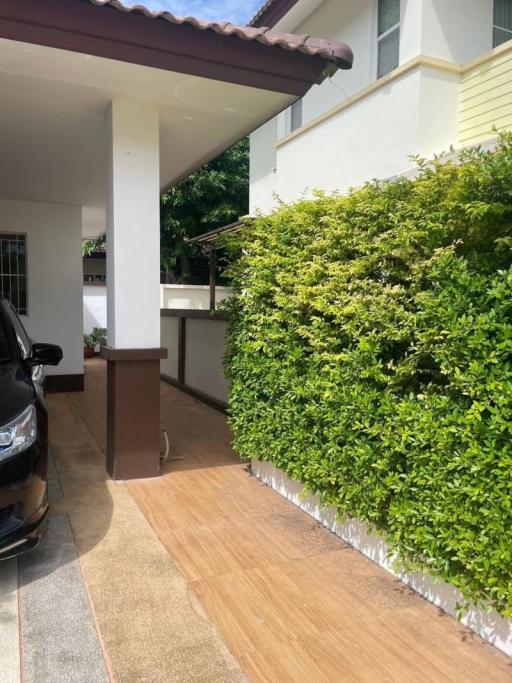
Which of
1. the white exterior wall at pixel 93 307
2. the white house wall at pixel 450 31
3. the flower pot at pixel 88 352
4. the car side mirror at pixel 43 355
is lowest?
the flower pot at pixel 88 352

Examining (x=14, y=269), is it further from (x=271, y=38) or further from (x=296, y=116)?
(x=271, y=38)

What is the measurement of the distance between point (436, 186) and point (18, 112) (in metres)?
3.85

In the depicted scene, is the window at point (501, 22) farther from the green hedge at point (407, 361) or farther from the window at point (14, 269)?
the window at point (14, 269)

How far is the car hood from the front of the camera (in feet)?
9.89

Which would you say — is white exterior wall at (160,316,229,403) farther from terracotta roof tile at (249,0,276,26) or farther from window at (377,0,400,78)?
terracotta roof tile at (249,0,276,26)

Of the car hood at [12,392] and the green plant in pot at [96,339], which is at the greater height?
the car hood at [12,392]

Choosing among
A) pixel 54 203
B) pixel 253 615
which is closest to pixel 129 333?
pixel 253 615

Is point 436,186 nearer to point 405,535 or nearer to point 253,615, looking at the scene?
point 405,535

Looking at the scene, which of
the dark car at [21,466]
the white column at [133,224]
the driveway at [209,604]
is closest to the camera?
the driveway at [209,604]

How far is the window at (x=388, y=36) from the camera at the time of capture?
281 inches

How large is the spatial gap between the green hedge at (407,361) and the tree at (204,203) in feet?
43.7

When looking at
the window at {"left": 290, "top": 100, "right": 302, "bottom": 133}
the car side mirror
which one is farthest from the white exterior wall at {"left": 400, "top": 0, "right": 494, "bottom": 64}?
the car side mirror

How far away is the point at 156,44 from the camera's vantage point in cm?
361

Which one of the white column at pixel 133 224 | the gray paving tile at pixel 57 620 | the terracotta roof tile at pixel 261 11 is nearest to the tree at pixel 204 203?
the terracotta roof tile at pixel 261 11
